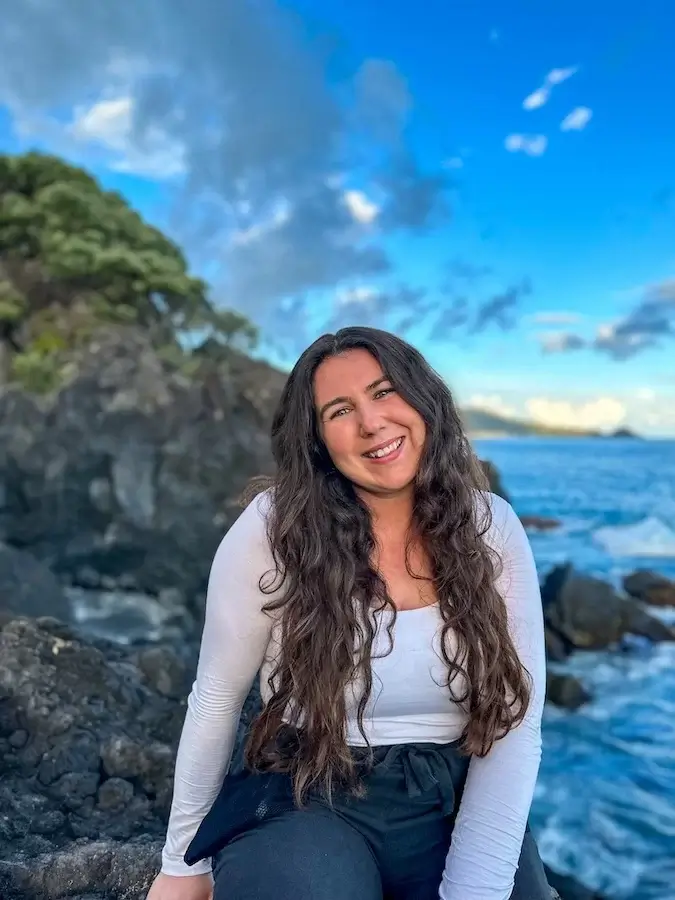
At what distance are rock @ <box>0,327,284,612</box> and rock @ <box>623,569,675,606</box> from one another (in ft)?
27.8

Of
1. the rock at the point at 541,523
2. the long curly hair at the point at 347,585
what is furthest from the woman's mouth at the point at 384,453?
the rock at the point at 541,523

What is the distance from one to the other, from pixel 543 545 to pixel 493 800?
22665mm

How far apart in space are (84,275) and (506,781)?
18.3 metres

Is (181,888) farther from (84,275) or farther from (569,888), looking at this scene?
(84,275)

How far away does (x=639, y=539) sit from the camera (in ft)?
76.8

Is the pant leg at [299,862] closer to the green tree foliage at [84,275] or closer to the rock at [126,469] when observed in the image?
the rock at [126,469]

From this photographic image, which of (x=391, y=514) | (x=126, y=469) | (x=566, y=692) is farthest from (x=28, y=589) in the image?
(x=391, y=514)

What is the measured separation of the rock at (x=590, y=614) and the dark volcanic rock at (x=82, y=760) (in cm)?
841

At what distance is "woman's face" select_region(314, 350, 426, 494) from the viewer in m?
1.82

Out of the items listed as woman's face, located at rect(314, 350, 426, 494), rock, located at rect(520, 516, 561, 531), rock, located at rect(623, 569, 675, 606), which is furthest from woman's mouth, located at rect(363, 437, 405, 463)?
rock, located at rect(520, 516, 561, 531)

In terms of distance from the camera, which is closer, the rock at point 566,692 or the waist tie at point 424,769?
the waist tie at point 424,769

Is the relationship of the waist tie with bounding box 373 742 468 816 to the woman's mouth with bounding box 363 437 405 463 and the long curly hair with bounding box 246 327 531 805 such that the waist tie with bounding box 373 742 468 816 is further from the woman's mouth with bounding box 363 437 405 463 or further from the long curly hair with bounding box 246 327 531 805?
the woman's mouth with bounding box 363 437 405 463

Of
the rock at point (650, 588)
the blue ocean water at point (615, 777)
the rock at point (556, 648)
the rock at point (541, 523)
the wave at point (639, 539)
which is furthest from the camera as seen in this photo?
the rock at point (541, 523)

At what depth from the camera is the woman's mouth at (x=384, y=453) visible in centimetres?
183
